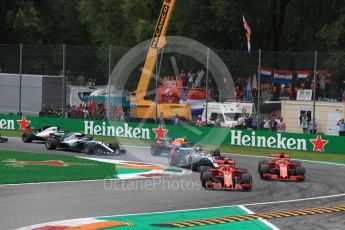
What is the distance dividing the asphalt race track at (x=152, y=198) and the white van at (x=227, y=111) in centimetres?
1331

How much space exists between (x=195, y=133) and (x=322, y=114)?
20.2 feet

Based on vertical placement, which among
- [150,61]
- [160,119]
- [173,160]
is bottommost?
[173,160]

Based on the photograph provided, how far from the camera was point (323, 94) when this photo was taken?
3469cm

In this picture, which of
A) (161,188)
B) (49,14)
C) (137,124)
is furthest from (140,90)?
(49,14)

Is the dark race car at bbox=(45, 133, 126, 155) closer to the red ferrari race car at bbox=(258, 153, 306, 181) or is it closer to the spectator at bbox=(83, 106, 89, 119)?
the spectator at bbox=(83, 106, 89, 119)

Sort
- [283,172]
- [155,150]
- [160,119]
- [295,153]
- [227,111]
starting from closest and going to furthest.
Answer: [283,172] → [155,150] → [295,153] → [227,111] → [160,119]

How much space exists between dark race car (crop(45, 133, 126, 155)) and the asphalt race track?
6402 mm

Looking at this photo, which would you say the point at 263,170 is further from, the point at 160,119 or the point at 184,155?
the point at 160,119

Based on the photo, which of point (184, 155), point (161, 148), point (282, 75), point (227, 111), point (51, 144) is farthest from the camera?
point (227, 111)

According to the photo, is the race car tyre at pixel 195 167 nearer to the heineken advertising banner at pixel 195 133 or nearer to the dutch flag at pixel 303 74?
the heineken advertising banner at pixel 195 133

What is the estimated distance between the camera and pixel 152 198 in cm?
1731

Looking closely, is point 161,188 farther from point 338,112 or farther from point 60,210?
point 338,112

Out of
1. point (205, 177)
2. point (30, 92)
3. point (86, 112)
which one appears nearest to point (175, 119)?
point (86, 112)

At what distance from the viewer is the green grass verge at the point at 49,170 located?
808 inches
